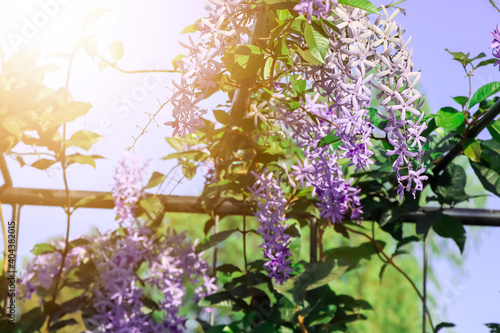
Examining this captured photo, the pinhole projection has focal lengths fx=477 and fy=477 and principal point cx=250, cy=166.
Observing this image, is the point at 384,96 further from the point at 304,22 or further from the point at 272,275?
the point at 272,275

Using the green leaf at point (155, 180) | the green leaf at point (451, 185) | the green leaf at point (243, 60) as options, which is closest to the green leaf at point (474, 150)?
the green leaf at point (451, 185)

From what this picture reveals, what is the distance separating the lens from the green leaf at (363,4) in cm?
67

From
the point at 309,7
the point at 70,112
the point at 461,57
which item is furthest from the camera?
the point at 70,112

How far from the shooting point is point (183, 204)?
1.54 meters

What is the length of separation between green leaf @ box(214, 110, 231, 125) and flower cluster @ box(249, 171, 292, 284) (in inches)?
5.7

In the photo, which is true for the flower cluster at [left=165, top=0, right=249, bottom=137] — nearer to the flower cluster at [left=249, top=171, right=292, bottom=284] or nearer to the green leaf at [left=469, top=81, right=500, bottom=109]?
the flower cluster at [left=249, top=171, right=292, bottom=284]

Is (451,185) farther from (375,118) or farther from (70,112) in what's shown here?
(70,112)

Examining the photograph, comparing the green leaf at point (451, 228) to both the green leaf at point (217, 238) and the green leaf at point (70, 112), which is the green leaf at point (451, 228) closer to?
the green leaf at point (217, 238)

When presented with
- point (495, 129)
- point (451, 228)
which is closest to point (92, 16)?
point (495, 129)

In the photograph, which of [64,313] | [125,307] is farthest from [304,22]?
[64,313]

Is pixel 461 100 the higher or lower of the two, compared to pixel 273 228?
higher

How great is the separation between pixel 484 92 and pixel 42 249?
1.38 m

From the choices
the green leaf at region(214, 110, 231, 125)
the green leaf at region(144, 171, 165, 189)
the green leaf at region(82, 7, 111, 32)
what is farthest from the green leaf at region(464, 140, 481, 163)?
the green leaf at region(82, 7, 111, 32)

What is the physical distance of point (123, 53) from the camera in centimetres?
125
